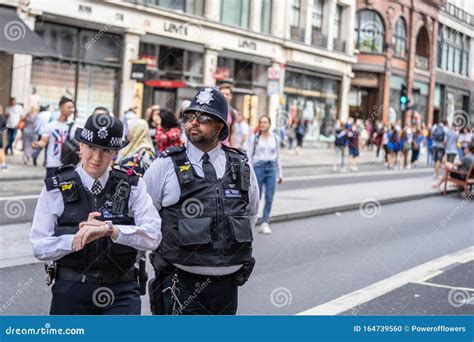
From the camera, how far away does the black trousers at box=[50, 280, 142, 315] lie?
3342 millimetres

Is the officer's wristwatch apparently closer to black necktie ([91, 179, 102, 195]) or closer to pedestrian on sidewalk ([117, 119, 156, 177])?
black necktie ([91, 179, 102, 195])

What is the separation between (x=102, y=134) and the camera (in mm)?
3355

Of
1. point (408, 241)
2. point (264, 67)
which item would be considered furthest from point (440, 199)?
point (264, 67)

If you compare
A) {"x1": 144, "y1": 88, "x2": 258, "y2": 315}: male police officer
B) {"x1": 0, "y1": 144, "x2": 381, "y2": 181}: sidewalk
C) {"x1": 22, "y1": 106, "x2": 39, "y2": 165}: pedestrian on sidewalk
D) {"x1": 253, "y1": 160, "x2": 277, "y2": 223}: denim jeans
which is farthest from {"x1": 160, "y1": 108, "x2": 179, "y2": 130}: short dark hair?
{"x1": 22, "y1": 106, "x2": 39, "y2": 165}: pedestrian on sidewalk

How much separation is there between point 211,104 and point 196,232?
0.56 metres

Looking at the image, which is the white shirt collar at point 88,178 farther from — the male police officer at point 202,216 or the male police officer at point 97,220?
the male police officer at point 202,216

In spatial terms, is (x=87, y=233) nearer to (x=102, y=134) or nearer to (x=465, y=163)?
(x=102, y=134)

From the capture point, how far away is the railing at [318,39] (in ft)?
15.0

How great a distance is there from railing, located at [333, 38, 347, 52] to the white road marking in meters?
1.59

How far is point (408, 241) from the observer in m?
9.89

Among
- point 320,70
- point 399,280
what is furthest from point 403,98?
point 399,280

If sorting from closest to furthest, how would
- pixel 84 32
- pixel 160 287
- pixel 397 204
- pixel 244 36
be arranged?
pixel 160 287
pixel 244 36
pixel 397 204
pixel 84 32
